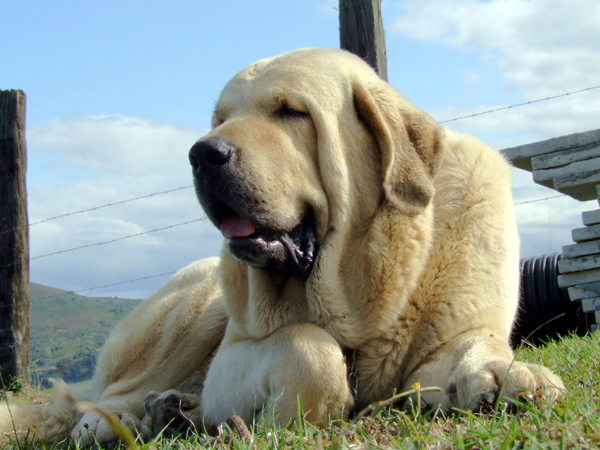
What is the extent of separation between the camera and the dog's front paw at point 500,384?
164 cm

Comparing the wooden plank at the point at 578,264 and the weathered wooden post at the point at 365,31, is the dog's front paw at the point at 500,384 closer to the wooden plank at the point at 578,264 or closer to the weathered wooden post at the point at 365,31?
the weathered wooden post at the point at 365,31

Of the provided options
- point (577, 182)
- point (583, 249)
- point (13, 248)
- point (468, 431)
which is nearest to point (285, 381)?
point (468, 431)

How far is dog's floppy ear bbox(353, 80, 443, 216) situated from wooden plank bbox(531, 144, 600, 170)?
171 inches

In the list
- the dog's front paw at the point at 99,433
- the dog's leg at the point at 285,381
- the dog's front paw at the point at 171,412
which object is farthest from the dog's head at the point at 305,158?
the dog's front paw at the point at 99,433

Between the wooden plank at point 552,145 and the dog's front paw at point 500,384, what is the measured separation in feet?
15.3

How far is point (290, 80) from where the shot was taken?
2.27 metres

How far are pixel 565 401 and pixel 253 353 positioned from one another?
104 cm

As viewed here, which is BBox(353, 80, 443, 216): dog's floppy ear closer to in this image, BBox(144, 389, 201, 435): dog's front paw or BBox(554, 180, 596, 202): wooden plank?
BBox(144, 389, 201, 435): dog's front paw

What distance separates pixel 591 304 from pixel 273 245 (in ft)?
14.8

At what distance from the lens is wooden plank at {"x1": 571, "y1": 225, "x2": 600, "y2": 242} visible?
5930mm

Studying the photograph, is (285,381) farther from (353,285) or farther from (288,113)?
(288,113)

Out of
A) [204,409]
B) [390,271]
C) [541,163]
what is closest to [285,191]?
[390,271]

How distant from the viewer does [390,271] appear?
213cm

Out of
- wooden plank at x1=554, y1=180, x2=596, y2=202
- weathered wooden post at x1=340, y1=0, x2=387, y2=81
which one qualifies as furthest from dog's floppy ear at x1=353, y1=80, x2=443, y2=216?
wooden plank at x1=554, y1=180, x2=596, y2=202
